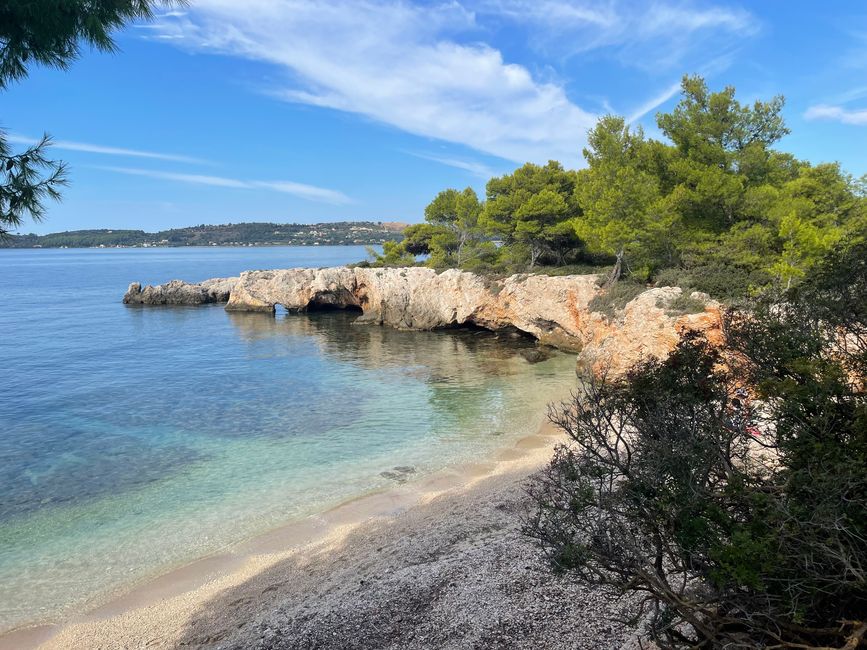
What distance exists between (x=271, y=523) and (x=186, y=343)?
3039 centimetres

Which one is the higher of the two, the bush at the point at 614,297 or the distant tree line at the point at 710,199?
Result: the distant tree line at the point at 710,199

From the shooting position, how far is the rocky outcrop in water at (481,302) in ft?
76.0

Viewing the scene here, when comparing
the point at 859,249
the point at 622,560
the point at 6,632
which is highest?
the point at 859,249

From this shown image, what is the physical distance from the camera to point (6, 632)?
973 centimetres

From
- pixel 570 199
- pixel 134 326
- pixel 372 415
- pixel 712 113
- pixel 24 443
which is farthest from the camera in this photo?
pixel 134 326

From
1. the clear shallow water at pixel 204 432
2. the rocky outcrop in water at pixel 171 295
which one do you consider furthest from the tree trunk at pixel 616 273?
the rocky outcrop in water at pixel 171 295

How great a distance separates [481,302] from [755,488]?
1359 inches

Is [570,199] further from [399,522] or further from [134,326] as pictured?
[134,326]

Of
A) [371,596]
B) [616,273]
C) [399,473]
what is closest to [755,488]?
[371,596]

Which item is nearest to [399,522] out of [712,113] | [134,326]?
[712,113]

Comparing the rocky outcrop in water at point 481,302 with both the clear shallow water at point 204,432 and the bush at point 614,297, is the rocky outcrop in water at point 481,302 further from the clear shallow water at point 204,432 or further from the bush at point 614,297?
the clear shallow water at point 204,432

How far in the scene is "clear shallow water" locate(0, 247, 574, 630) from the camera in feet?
41.4

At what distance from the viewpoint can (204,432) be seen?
800 inches

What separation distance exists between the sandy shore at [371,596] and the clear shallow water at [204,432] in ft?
3.32
